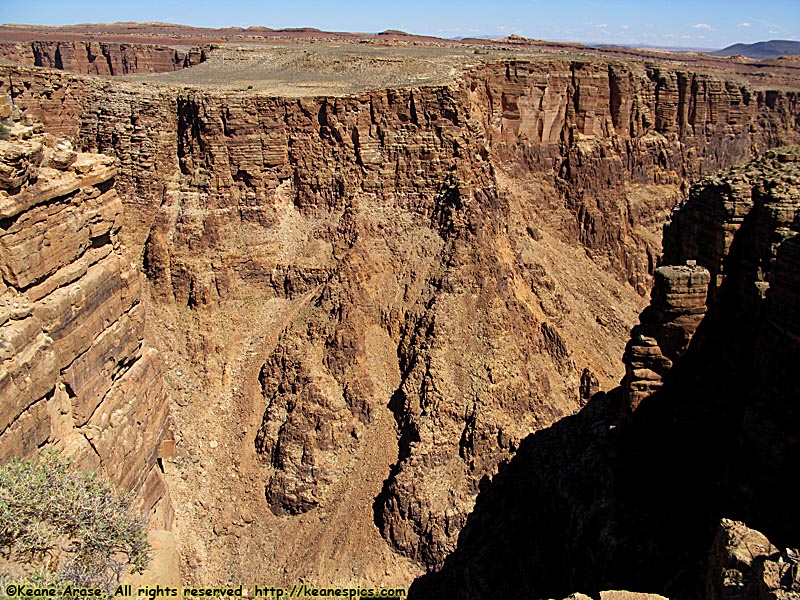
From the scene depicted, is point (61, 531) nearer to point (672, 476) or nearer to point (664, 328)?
point (672, 476)

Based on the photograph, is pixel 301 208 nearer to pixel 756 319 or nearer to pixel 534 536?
pixel 534 536

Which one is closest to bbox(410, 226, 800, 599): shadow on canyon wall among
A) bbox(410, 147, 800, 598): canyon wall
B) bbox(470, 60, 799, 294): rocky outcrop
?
bbox(410, 147, 800, 598): canyon wall

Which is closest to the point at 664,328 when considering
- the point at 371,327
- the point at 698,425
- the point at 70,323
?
the point at 698,425

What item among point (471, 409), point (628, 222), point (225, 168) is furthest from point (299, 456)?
point (628, 222)

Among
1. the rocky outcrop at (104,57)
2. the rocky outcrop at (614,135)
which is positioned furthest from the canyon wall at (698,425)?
the rocky outcrop at (104,57)

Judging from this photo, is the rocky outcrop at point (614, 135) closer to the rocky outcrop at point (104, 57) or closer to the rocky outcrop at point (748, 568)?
the rocky outcrop at point (748, 568)

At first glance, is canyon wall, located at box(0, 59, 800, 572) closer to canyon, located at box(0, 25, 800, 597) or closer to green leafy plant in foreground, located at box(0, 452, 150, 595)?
canyon, located at box(0, 25, 800, 597)
